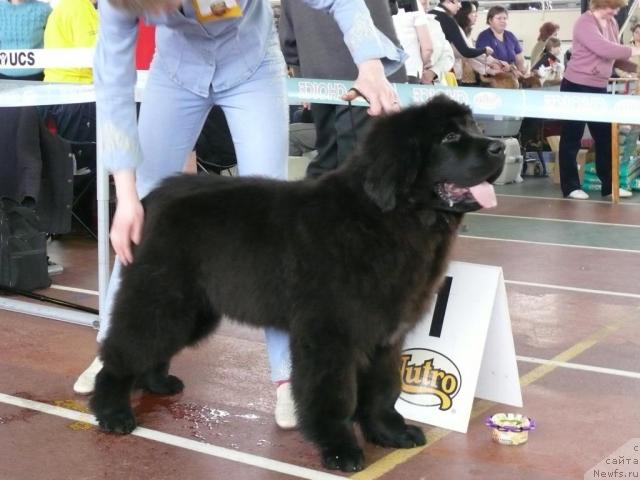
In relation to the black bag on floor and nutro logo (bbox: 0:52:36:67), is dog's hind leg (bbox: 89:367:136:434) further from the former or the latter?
nutro logo (bbox: 0:52:36:67)

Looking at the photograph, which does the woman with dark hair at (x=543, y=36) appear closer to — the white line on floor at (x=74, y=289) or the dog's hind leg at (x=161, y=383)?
the white line on floor at (x=74, y=289)

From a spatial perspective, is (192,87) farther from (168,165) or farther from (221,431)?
(221,431)

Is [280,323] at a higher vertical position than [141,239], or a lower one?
lower

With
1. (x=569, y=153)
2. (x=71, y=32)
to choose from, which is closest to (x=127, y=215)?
(x=71, y=32)

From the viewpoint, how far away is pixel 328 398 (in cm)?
268

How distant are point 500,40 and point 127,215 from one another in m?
9.43

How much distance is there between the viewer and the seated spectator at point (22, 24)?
7086mm

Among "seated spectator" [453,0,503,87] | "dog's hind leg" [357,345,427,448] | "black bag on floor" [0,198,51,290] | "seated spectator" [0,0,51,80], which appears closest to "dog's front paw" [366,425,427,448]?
"dog's hind leg" [357,345,427,448]

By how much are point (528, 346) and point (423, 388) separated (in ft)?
3.62

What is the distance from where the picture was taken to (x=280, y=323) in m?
2.83

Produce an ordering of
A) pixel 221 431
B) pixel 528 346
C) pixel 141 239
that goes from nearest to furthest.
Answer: pixel 141 239 → pixel 221 431 → pixel 528 346

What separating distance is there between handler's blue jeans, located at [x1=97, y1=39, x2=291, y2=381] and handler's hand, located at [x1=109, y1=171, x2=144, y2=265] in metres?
0.25

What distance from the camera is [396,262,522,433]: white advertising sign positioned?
314 centimetres

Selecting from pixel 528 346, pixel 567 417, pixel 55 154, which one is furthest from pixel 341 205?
pixel 55 154
